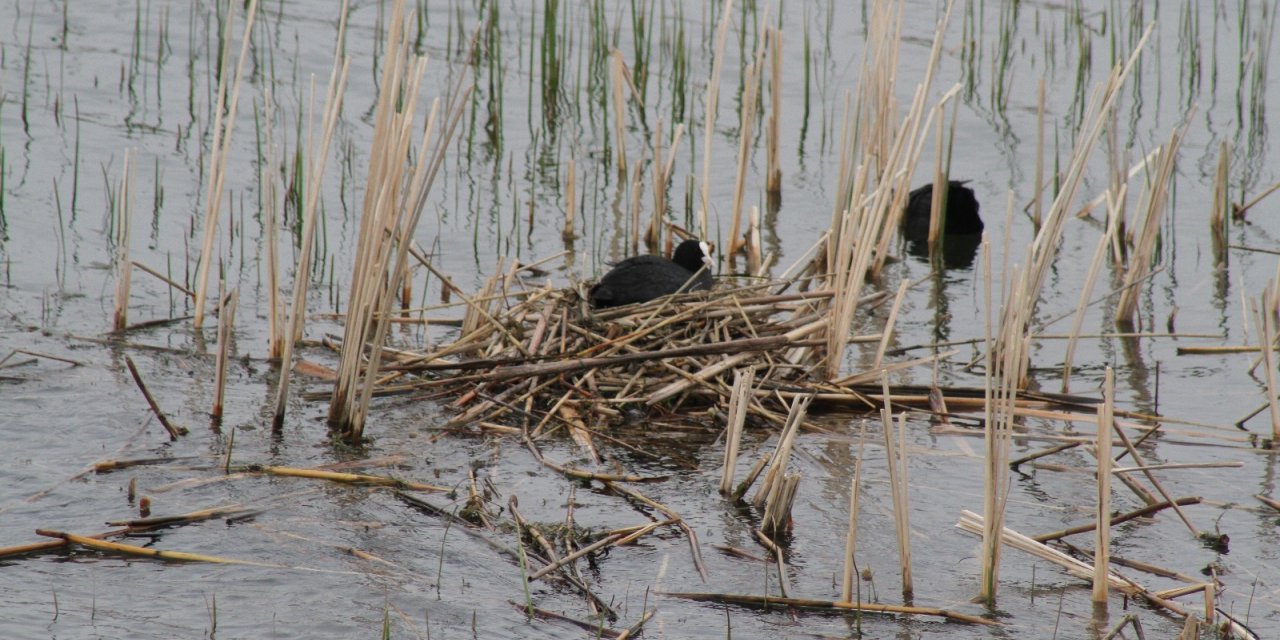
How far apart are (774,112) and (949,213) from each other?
1.52m

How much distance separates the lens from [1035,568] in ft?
14.2

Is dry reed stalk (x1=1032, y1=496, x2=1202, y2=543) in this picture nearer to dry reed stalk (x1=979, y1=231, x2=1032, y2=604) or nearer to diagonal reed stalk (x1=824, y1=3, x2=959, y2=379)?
dry reed stalk (x1=979, y1=231, x2=1032, y2=604)

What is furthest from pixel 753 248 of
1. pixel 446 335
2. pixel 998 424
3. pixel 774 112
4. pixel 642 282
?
pixel 998 424

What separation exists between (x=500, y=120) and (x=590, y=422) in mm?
5168

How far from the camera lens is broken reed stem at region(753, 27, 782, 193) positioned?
9.03 meters

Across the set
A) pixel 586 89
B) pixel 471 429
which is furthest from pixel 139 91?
pixel 471 429

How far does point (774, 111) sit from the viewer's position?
378 inches

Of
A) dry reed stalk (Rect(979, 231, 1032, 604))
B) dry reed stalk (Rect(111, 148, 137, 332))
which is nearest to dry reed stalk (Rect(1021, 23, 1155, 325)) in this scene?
dry reed stalk (Rect(979, 231, 1032, 604))

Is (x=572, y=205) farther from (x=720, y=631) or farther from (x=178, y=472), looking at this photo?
(x=720, y=631)

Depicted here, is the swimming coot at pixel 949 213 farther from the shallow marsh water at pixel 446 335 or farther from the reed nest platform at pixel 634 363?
the reed nest platform at pixel 634 363

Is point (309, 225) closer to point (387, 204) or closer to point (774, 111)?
point (387, 204)

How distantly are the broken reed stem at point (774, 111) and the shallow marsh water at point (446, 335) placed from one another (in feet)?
0.92

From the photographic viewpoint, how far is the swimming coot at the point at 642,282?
21.2 feet

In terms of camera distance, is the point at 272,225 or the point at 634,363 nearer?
the point at 272,225
